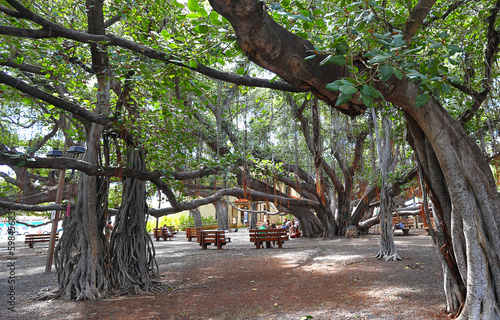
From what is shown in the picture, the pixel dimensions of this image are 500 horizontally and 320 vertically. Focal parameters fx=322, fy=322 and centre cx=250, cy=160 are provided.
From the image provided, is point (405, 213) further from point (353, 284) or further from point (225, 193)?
point (353, 284)

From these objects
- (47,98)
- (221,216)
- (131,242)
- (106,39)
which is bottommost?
(131,242)

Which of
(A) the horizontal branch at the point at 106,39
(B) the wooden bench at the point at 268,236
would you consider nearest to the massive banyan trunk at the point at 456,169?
(A) the horizontal branch at the point at 106,39

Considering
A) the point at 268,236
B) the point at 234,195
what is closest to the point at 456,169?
the point at 234,195

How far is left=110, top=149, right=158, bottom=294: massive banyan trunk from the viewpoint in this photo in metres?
4.93

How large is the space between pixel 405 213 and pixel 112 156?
11345mm

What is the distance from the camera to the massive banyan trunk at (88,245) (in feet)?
15.0

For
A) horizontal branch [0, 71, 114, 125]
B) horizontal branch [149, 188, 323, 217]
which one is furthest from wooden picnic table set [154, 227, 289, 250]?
horizontal branch [0, 71, 114, 125]

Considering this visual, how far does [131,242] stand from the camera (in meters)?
5.26

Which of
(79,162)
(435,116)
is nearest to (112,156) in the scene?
(79,162)

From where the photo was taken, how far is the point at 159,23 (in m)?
5.50

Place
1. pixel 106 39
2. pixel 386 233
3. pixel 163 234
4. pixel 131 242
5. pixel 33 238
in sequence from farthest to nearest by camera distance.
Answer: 1. pixel 163 234
2. pixel 33 238
3. pixel 386 233
4. pixel 131 242
5. pixel 106 39

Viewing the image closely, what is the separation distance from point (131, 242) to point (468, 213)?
4.65 meters

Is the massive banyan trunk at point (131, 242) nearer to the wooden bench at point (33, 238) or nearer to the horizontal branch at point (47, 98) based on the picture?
the horizontal branch at point (47, 98)

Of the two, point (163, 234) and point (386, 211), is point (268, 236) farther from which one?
point (163, 234)
